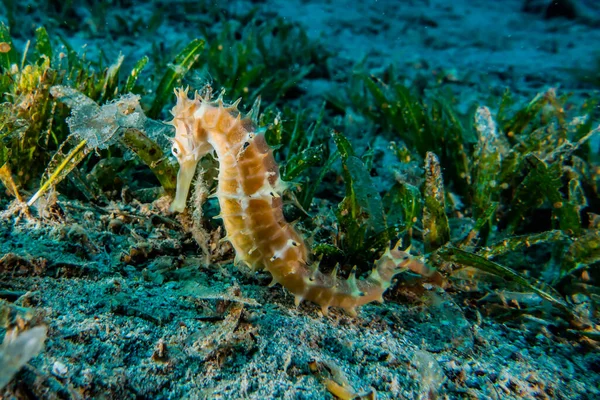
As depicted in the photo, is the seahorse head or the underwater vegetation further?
the underwater vegetation

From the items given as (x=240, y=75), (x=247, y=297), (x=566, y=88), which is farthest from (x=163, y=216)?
(x=566, y=88)

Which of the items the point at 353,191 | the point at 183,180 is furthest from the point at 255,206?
the point at 353,191

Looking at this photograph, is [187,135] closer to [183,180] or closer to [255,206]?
[183,180]

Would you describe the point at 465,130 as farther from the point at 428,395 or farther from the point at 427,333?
→ the point at 428,395

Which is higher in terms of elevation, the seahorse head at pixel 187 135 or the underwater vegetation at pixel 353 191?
the seahorse head at pixel 187 135

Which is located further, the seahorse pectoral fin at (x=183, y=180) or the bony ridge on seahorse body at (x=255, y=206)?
the seahorse pectoral fin at (x=183, y=180)

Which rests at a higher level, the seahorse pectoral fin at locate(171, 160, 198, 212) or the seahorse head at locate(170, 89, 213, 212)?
the seahorse head at locate(170, 89, 213, 212)

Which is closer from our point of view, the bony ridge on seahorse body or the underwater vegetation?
the bony ridge on seahorse body
